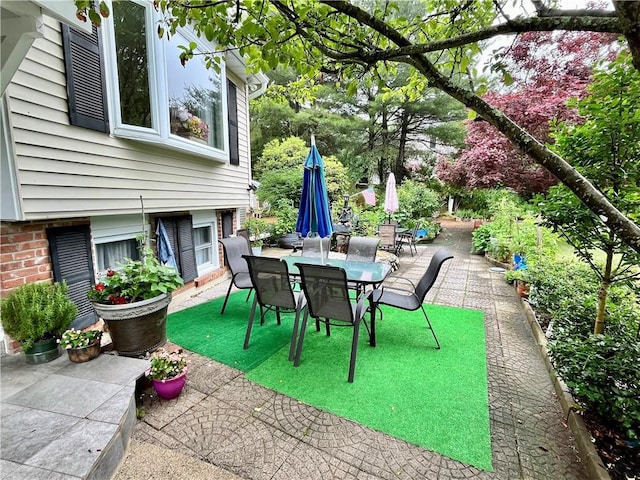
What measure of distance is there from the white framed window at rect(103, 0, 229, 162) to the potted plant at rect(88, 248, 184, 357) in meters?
1.87

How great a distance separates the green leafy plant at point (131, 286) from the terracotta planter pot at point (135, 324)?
0.08 m

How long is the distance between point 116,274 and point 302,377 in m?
2.01

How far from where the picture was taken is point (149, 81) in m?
3.74

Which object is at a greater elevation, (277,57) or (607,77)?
(277,57)

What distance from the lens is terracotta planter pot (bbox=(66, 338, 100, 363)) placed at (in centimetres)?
239

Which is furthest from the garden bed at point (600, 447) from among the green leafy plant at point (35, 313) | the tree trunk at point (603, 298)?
the green leafy plant at point (35, 313)

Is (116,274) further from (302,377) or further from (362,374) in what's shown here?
(362,374)

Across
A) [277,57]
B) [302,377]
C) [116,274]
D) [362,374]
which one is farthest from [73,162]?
[362,374]

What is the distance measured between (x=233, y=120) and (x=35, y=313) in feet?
16.3

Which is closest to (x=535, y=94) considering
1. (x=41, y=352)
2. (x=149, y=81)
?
(x=149, y=81)

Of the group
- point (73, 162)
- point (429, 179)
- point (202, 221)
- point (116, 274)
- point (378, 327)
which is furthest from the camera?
point (429, 179)

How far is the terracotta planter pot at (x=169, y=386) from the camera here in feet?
7.75

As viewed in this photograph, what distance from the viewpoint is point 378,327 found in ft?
12.6

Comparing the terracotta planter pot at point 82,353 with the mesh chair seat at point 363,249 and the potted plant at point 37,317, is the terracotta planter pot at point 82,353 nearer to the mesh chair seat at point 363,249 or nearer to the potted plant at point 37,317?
the potted plant at point 37,317
